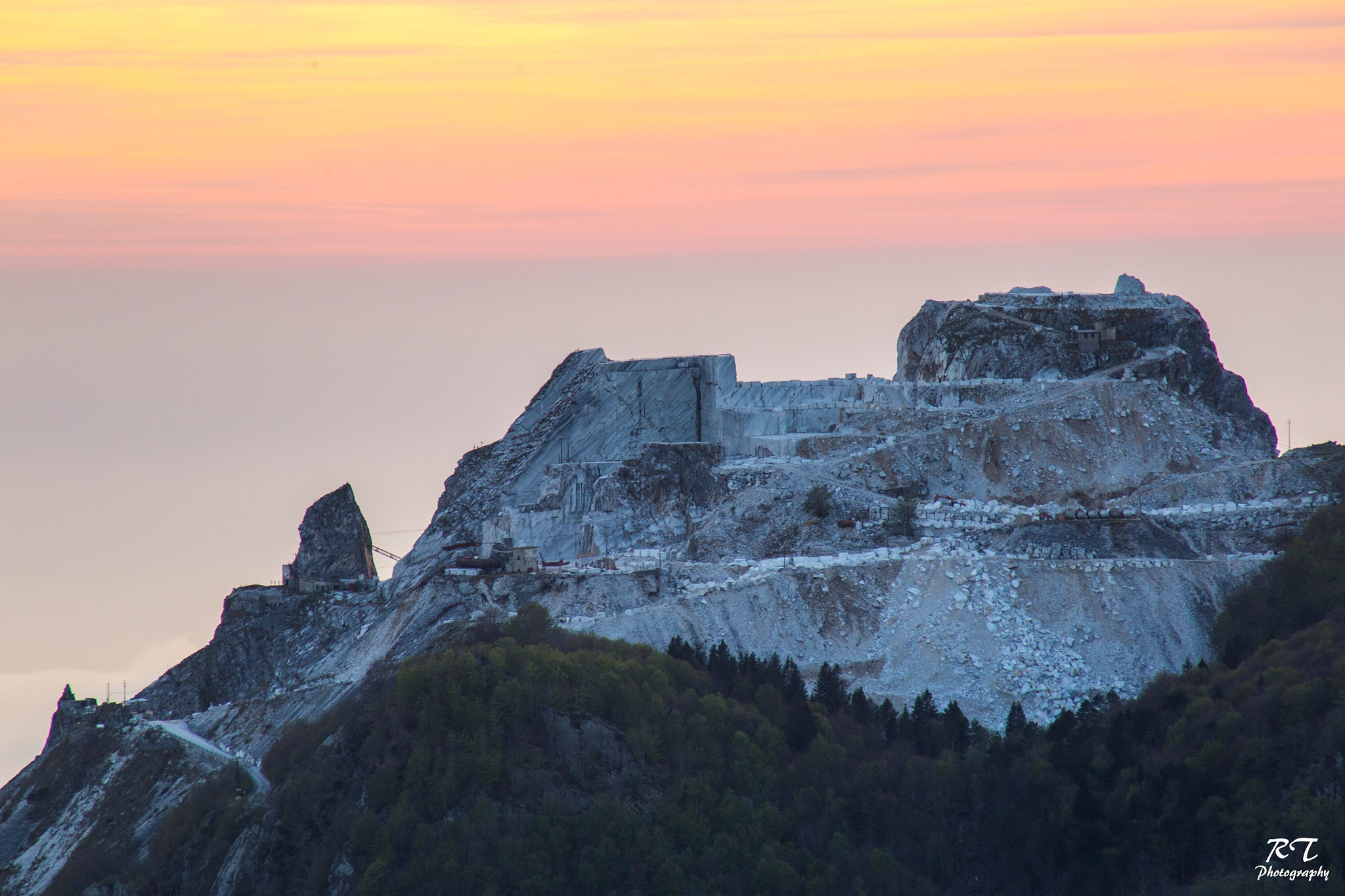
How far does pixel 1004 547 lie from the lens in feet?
297

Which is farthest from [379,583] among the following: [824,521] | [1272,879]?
[1272,879]

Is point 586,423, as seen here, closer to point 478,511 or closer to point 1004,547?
point 478,511

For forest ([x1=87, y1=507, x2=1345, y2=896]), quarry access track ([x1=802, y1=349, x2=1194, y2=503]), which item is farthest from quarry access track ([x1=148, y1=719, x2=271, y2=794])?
quarry access track ([x1=802, y1=349, x2=1194, y2=503])

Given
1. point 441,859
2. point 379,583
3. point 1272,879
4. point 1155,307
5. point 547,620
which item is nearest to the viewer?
point 1272,879

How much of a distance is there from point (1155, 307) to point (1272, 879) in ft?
157

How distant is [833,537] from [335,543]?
22800 mm

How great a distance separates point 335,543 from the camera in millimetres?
104000

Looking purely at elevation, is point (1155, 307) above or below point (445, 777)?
above
